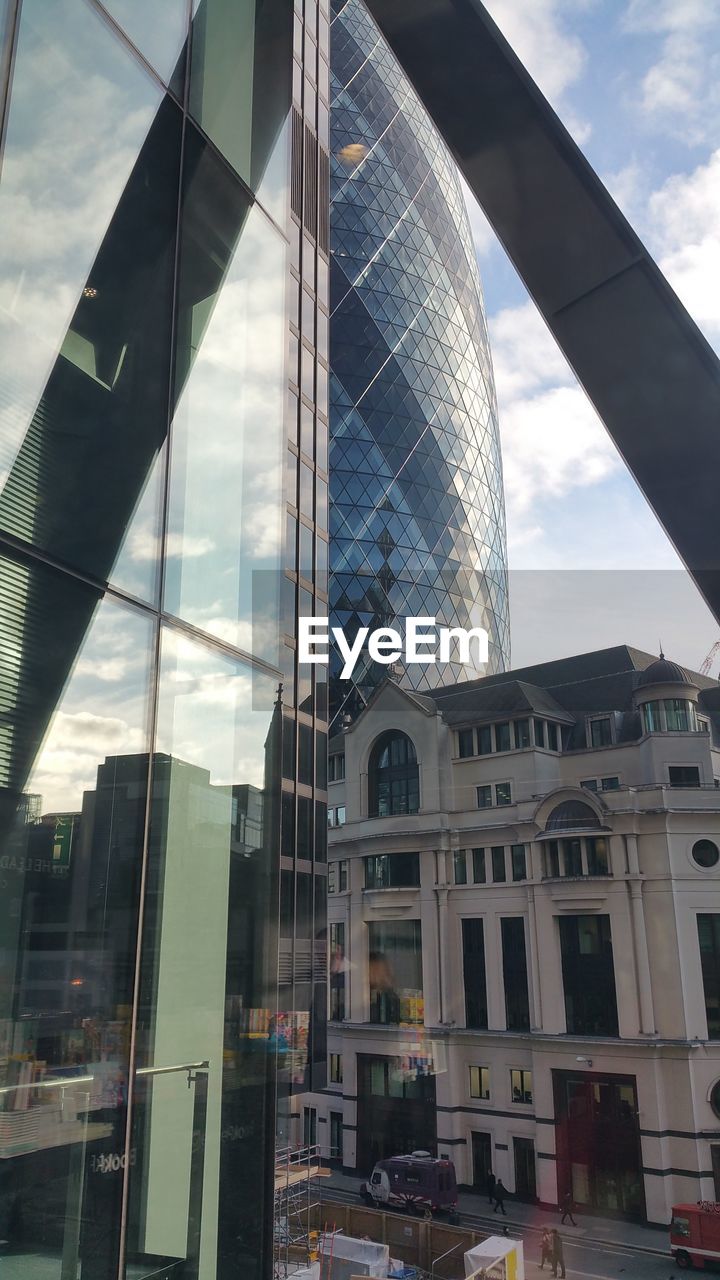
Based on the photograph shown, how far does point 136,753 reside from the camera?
6.00 ft

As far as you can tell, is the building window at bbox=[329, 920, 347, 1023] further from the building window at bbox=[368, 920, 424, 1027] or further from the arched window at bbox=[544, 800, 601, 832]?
the arched window at bbox=[544, 800, 601, 832]

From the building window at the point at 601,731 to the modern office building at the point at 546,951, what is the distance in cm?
3

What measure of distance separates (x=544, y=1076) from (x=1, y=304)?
11.4 meters

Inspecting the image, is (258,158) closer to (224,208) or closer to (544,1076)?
(224,208)

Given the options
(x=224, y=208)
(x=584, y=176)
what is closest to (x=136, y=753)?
(x=584, y=176)

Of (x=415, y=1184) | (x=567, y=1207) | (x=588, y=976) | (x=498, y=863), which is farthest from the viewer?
(x=498, y=863)

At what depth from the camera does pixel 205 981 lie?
1966 millimetres

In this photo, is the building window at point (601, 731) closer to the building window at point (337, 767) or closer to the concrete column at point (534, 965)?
the concrete column at point (534, 965)

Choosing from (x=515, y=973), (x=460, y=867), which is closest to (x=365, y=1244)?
(x=515, y=973)

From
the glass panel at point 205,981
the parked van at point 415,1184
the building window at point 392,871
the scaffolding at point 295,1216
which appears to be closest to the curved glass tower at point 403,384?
the building window at point 392,871

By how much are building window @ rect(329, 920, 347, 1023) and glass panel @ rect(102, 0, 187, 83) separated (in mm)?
12066

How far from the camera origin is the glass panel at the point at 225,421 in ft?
7.09

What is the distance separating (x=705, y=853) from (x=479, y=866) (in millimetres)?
Answer: 2961

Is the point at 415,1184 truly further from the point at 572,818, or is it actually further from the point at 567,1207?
the point at 572,818
